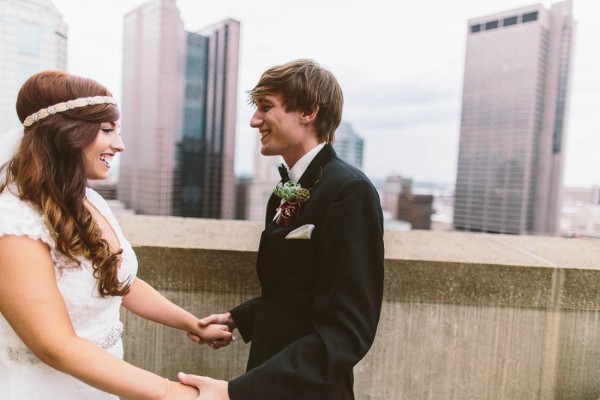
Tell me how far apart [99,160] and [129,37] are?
52249 millimetres

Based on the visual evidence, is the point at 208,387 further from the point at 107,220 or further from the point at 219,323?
the point at 107,220

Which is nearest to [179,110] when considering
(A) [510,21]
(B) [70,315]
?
(A) [510,21]

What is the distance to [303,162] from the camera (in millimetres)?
1572

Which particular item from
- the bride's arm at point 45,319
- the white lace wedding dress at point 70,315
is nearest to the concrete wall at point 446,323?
the white lace wedding dress at point 70,315

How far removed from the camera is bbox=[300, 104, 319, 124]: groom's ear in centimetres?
153

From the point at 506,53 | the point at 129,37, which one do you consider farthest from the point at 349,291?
the point at 506,53

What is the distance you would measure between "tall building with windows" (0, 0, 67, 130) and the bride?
1.84 meters

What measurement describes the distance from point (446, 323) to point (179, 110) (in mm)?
67661

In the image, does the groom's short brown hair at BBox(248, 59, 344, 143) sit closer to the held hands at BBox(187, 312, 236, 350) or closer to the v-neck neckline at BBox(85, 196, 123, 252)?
the v-neck neckline at BBox(85, 196, 123, 252)

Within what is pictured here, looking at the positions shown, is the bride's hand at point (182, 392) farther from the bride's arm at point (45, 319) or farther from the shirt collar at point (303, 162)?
the shirt collar at point (303, 162)

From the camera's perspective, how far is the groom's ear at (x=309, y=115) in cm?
153

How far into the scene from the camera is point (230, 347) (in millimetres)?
2164

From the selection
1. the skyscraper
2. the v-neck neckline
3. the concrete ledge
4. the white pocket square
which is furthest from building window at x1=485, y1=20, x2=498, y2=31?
the v-neck neckline

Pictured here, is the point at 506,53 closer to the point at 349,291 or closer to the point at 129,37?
the point at 129,37
